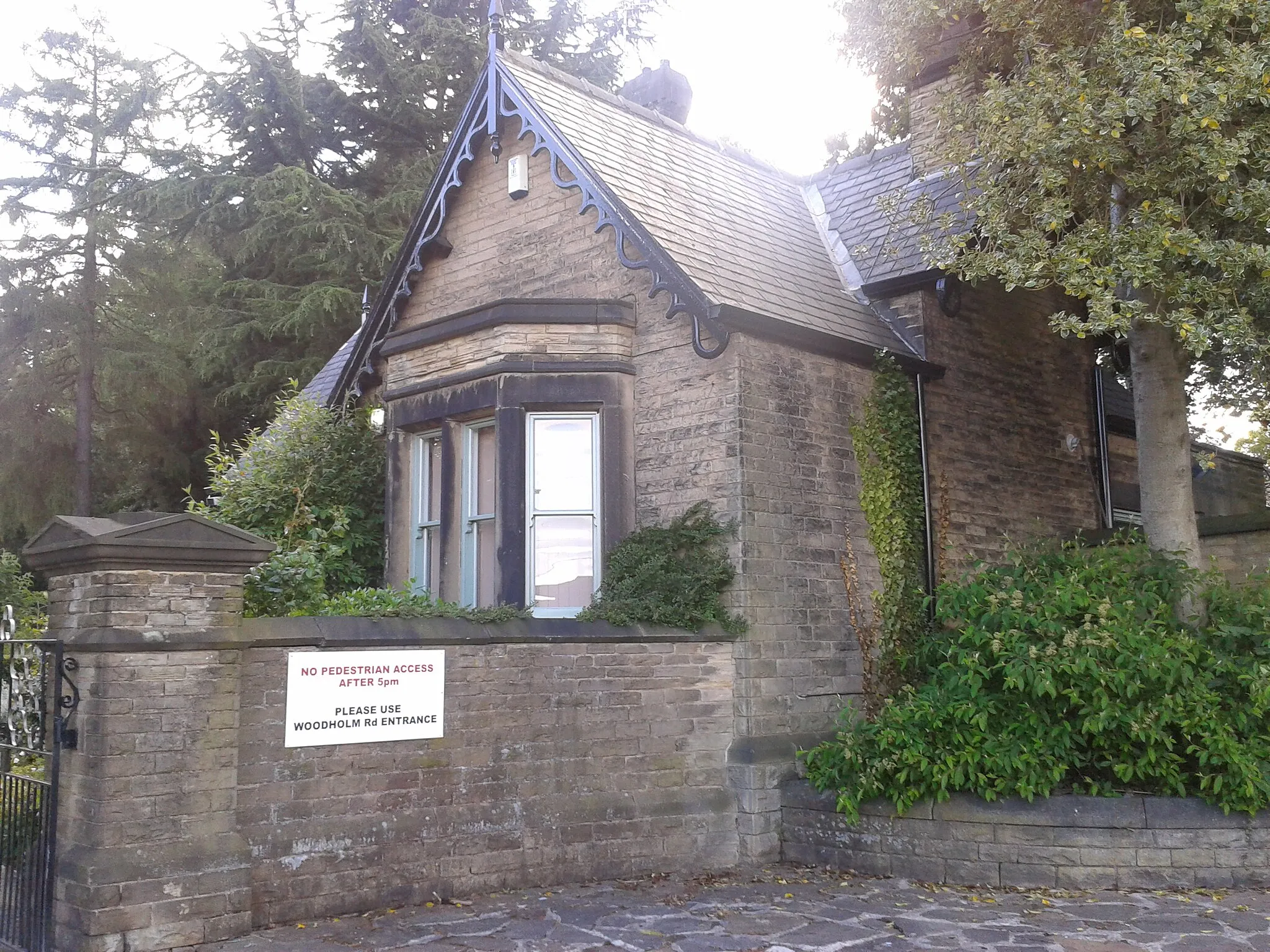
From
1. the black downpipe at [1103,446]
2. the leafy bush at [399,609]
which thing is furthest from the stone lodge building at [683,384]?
the leafy bush at [399,609]

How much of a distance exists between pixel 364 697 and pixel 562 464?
3.25 m

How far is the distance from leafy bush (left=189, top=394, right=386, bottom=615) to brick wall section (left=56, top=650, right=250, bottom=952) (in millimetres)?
3879

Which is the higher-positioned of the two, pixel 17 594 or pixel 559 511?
pixel 559 511

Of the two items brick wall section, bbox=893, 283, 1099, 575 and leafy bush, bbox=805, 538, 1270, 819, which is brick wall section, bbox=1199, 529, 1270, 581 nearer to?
brick wall section, bbox=893, 283, 1099, 575

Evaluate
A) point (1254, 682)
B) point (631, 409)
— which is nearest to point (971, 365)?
point (631, 409)

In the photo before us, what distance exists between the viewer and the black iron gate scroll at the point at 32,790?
6.29m

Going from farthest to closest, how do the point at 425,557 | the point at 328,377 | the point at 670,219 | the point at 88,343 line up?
1. the point at 88,343
2. the point at 328,377
3. the point at 425,557
4. the point at 670,219

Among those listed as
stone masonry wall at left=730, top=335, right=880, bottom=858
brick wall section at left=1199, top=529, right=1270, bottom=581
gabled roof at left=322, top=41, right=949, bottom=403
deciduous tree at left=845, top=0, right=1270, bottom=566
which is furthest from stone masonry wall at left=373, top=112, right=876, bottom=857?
brick wall section at left=1199, top=529, right=1270, bottom=581

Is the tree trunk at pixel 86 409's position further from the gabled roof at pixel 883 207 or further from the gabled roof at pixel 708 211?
the gabled roof at pixel 883 207

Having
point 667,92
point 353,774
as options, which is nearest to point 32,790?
point 353,774

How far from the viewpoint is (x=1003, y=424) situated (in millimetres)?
11805

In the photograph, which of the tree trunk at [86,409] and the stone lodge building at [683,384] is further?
the tree trunk at [86,409]

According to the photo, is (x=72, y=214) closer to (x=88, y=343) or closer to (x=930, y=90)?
(x=88, y=343)

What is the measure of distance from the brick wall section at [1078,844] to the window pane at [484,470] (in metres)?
4.49
